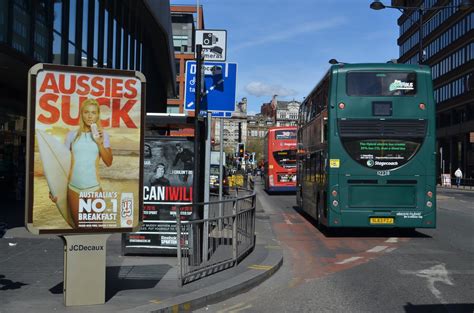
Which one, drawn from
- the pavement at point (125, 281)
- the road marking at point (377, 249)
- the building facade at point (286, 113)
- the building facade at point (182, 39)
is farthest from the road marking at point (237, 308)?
the building facade at point (286, 113)

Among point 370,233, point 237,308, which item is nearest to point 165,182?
point 237,308

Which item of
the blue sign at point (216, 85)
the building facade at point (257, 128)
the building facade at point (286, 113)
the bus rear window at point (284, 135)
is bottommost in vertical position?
the blue sign at point (216, 85)

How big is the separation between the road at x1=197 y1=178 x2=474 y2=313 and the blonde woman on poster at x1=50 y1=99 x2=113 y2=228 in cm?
198

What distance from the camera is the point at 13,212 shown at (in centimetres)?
1605

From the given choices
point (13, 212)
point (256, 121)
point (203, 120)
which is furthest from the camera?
point (256, 121)

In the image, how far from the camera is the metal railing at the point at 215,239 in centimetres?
723

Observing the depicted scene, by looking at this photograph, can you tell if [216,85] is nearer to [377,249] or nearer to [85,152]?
[85,152]

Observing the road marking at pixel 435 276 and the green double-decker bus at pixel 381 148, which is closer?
the road marking at pixel 435 276

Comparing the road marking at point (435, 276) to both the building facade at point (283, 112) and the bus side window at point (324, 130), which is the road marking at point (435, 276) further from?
the building facade at point (283, 112)

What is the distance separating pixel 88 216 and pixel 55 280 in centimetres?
170

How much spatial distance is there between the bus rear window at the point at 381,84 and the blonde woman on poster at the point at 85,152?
8377 millimetres

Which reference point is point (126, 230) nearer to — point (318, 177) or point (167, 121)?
point (167, 121)

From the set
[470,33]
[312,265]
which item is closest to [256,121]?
[470,33]

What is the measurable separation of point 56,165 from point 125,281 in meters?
2.16
